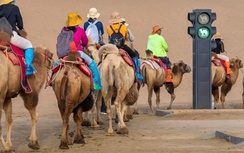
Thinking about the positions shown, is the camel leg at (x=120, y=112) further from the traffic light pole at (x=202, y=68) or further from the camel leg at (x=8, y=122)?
the traffic light pole at (x=202, y=68)

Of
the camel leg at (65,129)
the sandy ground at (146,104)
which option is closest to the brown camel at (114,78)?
the sandy ground at (146,104)

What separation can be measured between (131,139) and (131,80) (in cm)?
193

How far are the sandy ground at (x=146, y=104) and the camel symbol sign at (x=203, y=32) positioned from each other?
2.17 metres

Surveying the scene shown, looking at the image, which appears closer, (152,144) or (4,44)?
(4,44)

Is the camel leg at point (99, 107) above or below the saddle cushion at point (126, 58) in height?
below

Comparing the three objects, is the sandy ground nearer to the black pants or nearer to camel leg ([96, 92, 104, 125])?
camel leg ([96, 92, 104, 125])

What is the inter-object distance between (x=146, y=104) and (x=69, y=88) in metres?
16.3

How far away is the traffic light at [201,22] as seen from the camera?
22531 mm

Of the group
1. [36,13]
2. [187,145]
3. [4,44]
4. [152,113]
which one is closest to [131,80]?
[187,145]

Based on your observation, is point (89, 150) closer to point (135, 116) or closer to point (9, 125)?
point (9, 125)

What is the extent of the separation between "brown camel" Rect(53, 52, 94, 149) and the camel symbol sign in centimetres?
854

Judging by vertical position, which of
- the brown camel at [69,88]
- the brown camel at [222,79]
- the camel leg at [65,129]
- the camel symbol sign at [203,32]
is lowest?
the camel leg at [65,129]

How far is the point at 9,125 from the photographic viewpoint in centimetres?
1370

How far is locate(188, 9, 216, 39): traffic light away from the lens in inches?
887
